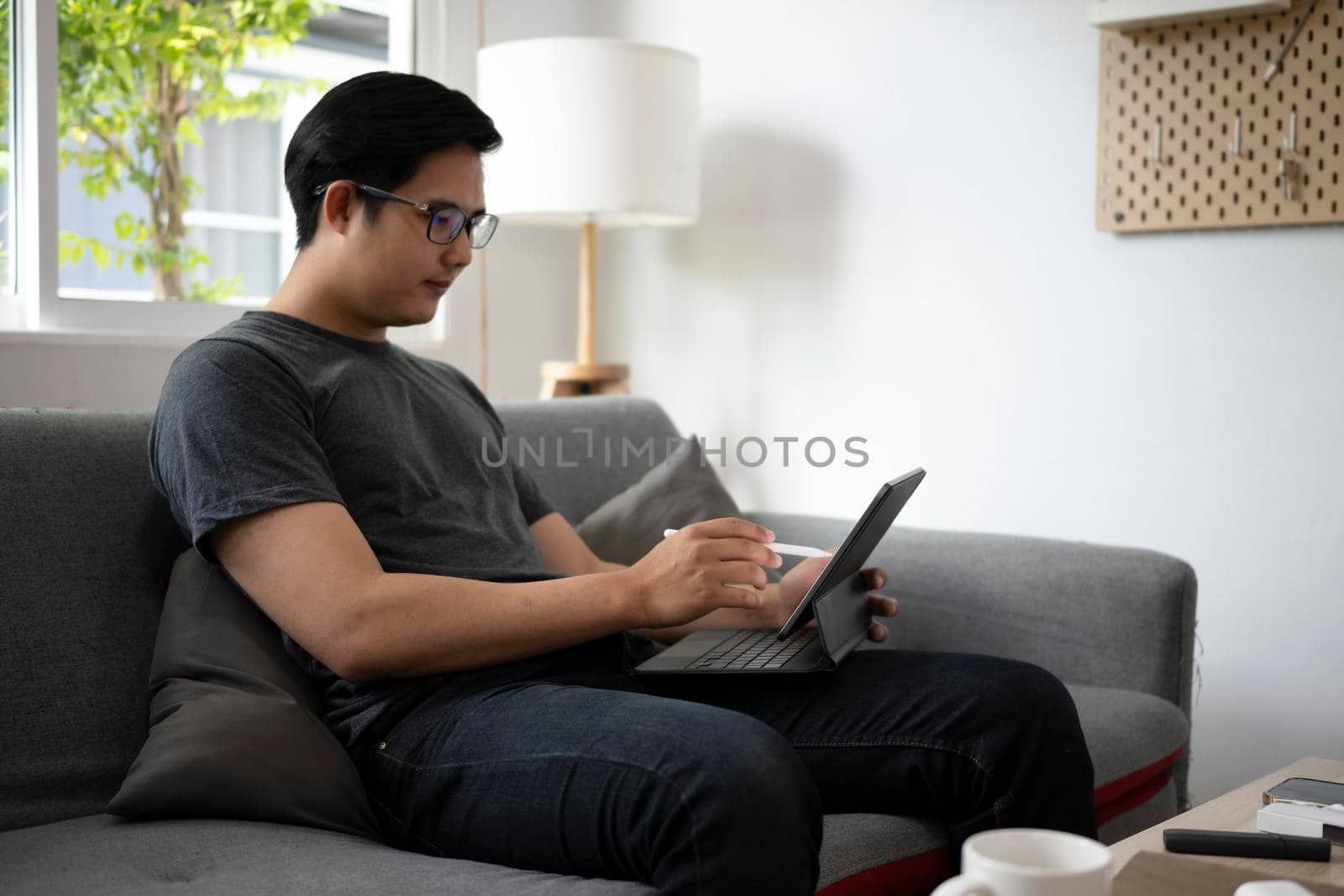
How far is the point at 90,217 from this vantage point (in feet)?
7.89

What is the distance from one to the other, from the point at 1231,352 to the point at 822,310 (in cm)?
87

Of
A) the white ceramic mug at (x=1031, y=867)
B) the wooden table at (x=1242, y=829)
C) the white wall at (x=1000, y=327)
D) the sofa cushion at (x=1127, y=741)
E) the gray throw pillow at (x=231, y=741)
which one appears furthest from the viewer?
the white wall at (x=1000, y=327)

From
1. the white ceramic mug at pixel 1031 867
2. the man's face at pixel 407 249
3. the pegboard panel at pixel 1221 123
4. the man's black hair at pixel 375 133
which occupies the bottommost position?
the white ceramic mug at pixel 1031 867

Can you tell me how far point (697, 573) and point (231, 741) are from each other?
18.6 inches

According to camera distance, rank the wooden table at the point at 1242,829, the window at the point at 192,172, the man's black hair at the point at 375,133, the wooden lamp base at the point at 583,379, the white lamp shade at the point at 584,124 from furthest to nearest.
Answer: the wooden lamp base at the point at 583,379 < the white lamp shade at the point at 584,124 < the window at the point at 192,172 < the man's black hair at the point at 375,133 < the wooden table at the point at 1242,829

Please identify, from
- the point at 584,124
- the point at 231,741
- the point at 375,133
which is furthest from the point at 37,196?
the point at 231,741

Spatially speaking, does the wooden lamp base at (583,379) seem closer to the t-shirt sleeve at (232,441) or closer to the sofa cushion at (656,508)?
the sofa cushion at (656,508)

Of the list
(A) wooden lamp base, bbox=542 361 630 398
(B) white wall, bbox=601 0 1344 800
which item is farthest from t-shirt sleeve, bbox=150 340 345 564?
(B) white wall, bbox=601 0 1344 800

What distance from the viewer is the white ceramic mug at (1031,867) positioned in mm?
620

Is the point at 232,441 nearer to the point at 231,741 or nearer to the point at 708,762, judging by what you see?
the point at 231,741

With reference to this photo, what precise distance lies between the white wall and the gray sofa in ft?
1.92

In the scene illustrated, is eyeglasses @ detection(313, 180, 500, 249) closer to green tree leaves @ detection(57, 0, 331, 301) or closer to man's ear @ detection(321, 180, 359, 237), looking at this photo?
man's ear @ detection(321, 180, 359, 237)

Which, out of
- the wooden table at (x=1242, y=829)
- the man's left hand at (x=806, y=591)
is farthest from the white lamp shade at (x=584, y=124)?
the wooden table at (x=1242, y=829)

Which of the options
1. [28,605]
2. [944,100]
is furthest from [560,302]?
[28,605]
